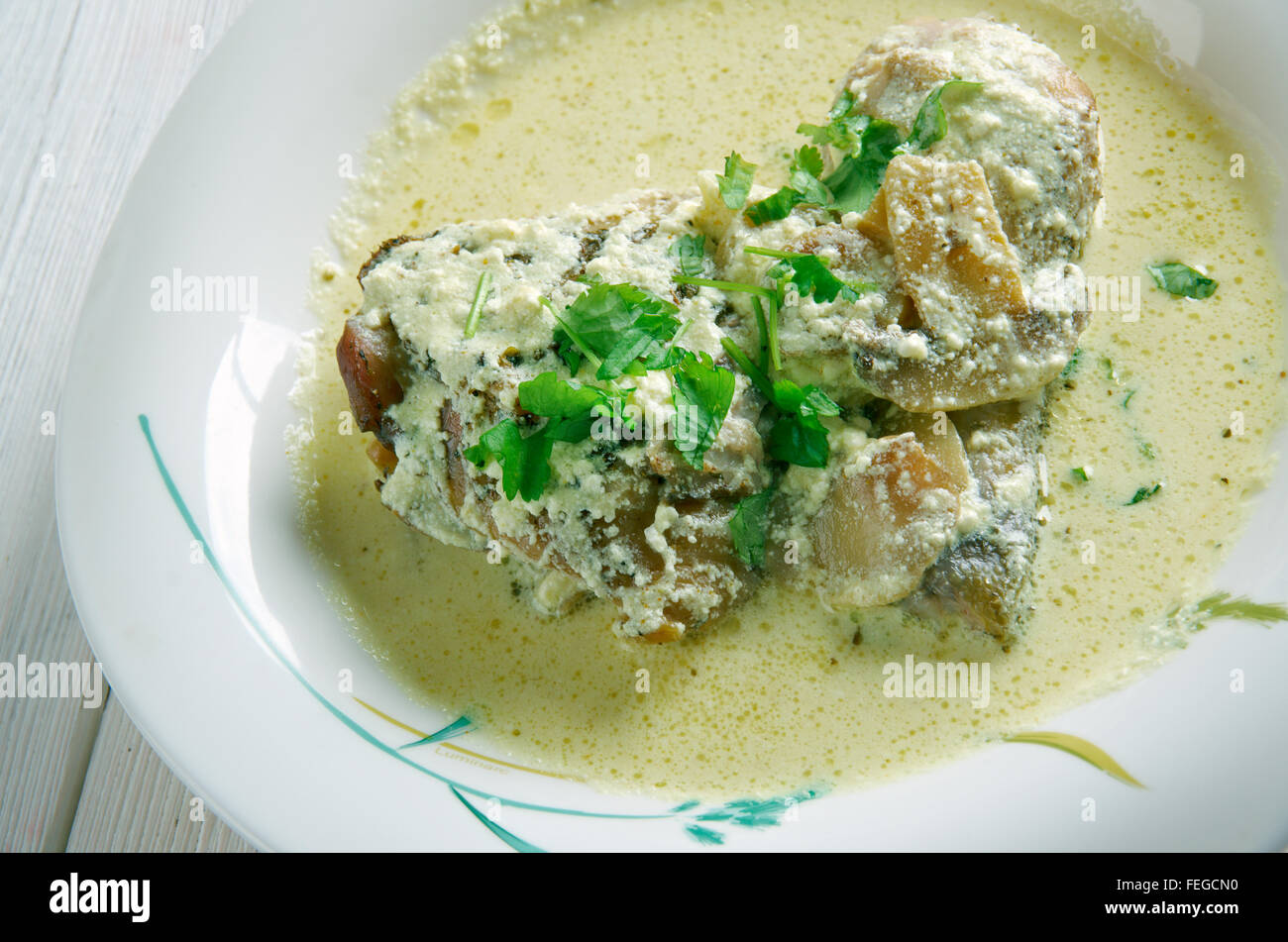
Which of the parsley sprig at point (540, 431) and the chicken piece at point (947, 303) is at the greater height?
the chicken piece at point (947, 303)

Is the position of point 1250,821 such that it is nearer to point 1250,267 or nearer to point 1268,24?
point 1250,267

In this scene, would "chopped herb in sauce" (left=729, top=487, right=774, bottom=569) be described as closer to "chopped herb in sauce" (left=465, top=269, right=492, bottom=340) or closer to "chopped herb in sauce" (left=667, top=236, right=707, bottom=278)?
"chopped herb in sauce" (left=667, top=236, right=707, bottom=278)

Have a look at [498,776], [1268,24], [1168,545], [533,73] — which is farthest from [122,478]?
[1268,24]

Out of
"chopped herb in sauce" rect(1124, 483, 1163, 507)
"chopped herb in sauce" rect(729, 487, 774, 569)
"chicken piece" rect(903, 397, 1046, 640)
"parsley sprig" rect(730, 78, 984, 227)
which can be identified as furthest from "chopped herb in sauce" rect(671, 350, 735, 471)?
"chopped herb in sauce" rect(1124, 483, 1163, 507)

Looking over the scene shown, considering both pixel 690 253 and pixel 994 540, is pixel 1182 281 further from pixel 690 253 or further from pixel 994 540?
pixel 690 253
